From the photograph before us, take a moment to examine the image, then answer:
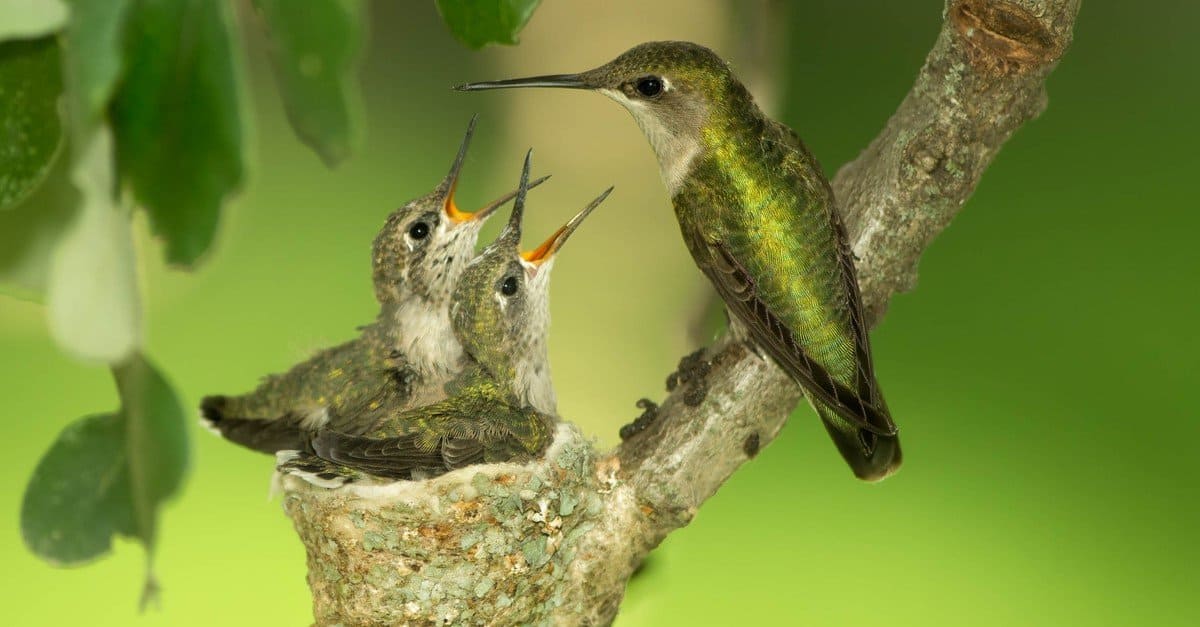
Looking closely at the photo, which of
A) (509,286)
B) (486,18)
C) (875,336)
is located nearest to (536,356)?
(509,286)

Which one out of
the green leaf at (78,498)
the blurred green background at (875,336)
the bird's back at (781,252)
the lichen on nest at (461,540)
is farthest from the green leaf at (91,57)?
the blurred green background at (875,336)

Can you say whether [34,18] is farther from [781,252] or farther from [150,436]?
[781,252]

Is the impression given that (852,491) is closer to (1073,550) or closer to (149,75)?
(1073,550)

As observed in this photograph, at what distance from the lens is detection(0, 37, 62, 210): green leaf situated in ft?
1.93

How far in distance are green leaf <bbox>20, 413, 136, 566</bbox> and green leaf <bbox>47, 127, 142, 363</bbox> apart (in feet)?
0.53

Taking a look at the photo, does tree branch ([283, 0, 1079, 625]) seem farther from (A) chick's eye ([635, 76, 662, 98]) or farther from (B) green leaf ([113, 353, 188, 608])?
(B) green leaf ([113, 353, 188, 608])

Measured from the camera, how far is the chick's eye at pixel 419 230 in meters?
2.00

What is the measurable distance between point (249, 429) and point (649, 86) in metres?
0.95

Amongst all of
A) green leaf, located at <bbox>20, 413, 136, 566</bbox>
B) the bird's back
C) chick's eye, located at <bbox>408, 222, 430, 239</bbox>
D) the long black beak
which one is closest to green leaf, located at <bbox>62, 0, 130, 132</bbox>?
green leaf, located at <bbox>20, 413, 136, 566</bbox>

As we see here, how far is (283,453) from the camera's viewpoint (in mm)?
1638

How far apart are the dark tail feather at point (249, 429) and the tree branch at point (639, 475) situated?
122mm

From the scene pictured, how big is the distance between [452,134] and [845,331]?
1.73 m

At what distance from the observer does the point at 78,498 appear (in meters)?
0.64

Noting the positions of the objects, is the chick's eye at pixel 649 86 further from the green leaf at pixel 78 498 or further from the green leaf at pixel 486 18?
the green leaf at pixel 78 498
